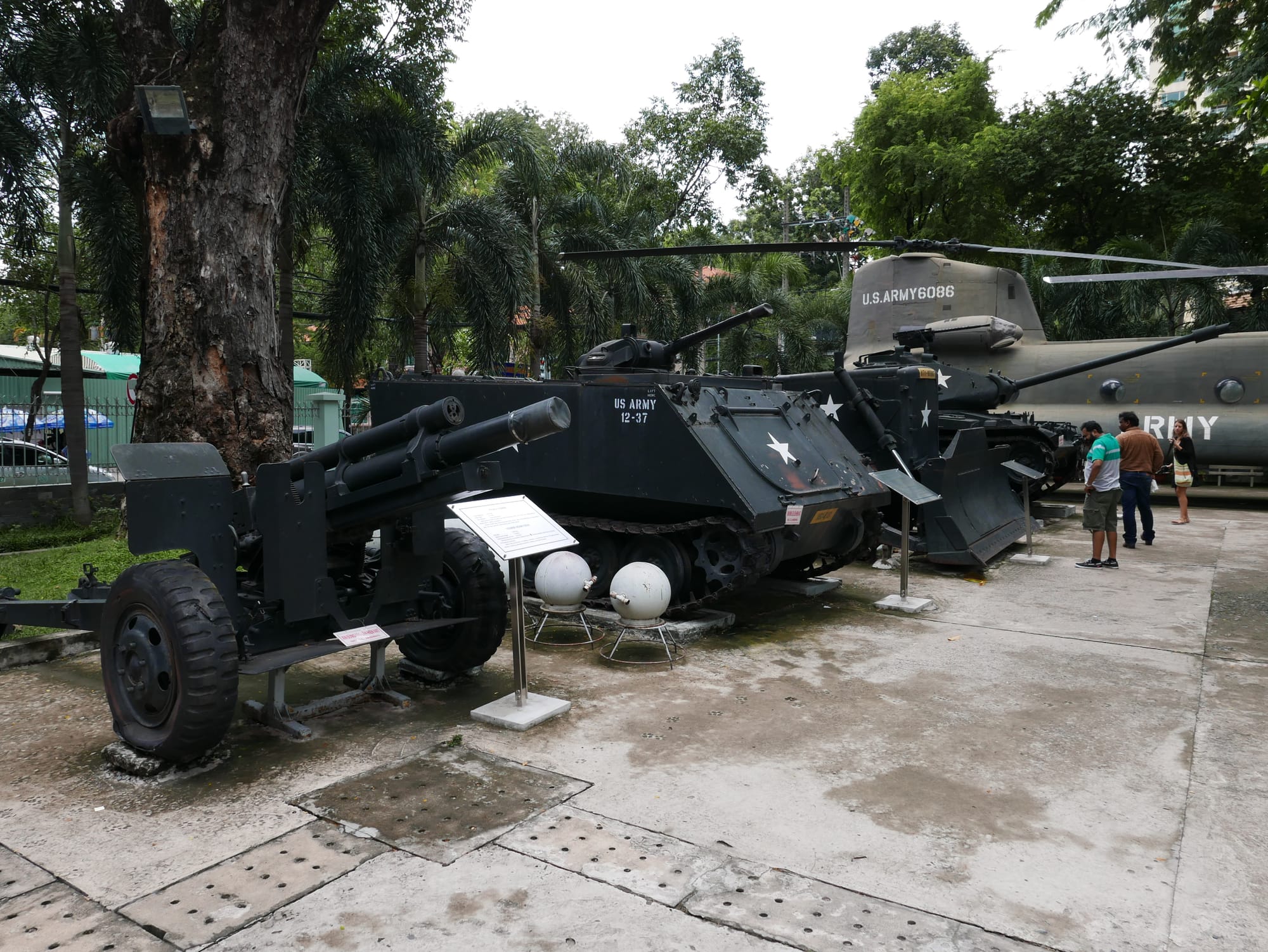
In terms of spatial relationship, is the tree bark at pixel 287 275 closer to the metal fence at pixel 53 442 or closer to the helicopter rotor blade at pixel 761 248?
the metal fence at pixel 53 442

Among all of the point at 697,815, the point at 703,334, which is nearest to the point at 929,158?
the point at 703,334

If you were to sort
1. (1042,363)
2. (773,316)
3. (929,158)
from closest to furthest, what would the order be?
1. (1042,363)
2. (773,316)
3. (929,158)

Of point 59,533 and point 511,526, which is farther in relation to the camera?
point 59,533

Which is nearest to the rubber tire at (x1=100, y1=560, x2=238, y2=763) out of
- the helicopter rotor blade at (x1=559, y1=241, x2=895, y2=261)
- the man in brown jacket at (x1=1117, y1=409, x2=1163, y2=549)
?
the helicopter rotor blade at (x1=559, y1=241, x2=895, y2=261)

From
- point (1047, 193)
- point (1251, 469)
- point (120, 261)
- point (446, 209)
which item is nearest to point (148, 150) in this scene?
point (120, 261)

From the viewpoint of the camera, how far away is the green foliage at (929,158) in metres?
28.4

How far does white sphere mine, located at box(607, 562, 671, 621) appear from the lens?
6.61m

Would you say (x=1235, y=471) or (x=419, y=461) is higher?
(x=419, y=461)

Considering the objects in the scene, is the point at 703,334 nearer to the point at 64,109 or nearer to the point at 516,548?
the point at 516,548

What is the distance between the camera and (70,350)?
488 inches

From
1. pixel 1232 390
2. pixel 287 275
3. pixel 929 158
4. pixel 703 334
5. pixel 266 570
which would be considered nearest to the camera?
pixel 266 570

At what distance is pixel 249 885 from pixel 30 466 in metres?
10.5

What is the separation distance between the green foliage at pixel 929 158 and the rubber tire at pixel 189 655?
91.1 feet

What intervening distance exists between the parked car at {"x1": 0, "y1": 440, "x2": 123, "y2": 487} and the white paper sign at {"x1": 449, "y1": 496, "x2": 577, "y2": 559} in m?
8.60
